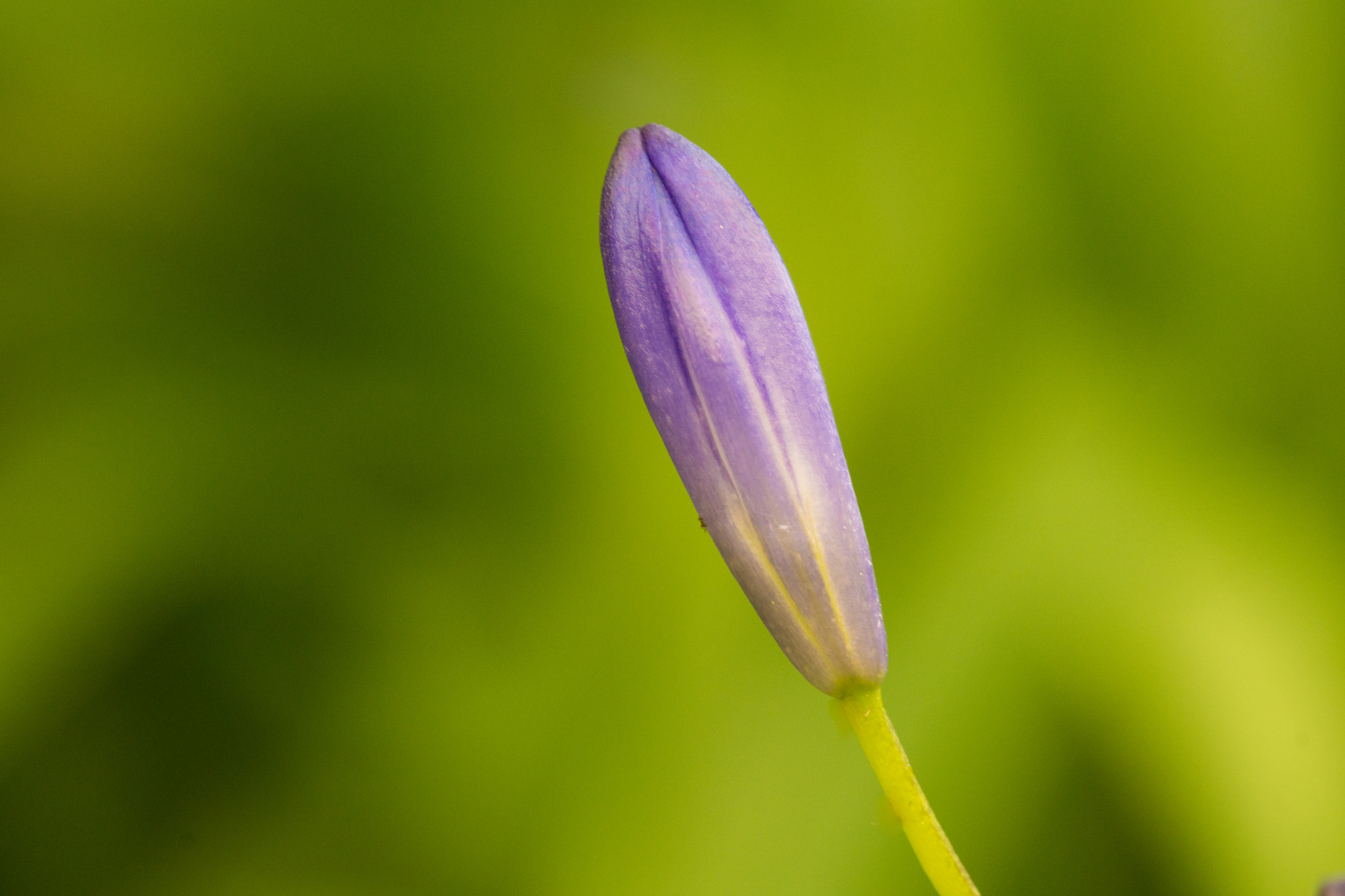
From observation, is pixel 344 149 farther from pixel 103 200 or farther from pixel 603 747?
pixel 603 747

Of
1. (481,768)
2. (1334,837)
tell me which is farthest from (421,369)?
(1334,837)

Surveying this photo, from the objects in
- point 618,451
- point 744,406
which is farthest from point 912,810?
point 618,451

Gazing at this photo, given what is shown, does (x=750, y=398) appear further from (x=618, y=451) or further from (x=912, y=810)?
(x=618, y=451)

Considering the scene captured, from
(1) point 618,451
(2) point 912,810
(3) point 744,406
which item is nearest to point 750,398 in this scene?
(3) point 744,406

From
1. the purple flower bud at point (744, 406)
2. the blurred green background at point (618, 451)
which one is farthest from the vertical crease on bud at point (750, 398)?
the blurred green background at point (618, 451)

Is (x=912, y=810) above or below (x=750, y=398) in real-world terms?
below

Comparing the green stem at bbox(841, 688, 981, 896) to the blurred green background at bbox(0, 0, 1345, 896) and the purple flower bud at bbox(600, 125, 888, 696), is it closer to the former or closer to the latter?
the purple flower bud at bbox(600, 125, 888, 696)

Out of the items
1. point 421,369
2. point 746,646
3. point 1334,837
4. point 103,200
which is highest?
point 103,200

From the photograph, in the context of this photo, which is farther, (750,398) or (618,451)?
(618,451)
